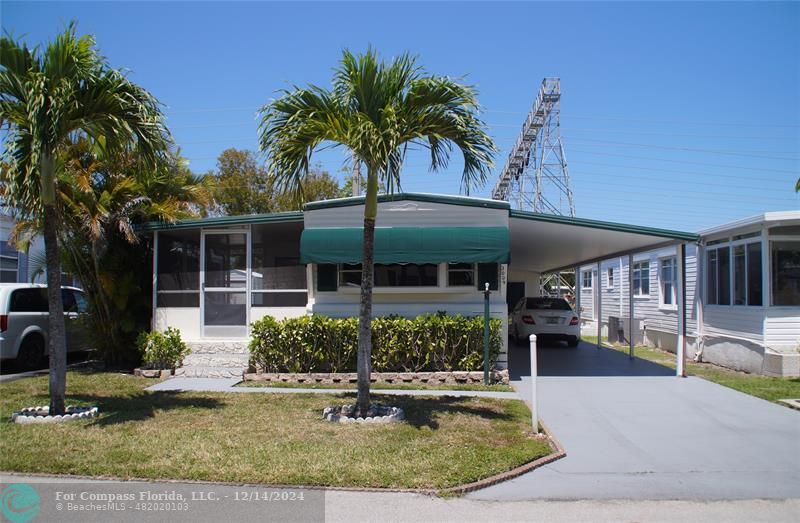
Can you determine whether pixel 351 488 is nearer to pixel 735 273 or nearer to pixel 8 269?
pixel 735 273

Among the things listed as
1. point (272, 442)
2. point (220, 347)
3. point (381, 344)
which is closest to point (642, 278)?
point (381, 344)

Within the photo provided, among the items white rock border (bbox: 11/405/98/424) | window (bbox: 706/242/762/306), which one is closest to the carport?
window (bbox: 706/242/762/306)

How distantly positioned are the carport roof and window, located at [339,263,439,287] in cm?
187

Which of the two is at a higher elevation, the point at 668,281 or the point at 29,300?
the point at 668,281

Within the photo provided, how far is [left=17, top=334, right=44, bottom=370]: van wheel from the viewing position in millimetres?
11914

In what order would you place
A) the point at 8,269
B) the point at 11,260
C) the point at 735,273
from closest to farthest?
the point at 735,273 < the point at 8,269 < the point at 11,260

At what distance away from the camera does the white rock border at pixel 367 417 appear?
25.4 feet

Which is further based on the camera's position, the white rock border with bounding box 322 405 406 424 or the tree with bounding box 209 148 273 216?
the tree with bounding box 209 148 273 216

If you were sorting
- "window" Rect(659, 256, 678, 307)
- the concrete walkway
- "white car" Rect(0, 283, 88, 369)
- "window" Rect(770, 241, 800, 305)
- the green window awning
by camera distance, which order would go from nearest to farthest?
the concrete walkway → the green window awning → "white car" Rect(0, 283, 88, 369) → "window" Rect(770, 241, 800, 305) → "window" Rect(659, 256, 678, 307)

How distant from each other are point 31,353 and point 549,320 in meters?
12.3

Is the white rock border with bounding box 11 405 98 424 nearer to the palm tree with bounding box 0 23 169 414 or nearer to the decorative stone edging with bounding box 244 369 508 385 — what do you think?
the palm tree with bounding box 0 23 169 414

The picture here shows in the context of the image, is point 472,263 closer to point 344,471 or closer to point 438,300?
point 438,300

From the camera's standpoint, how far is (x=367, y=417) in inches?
308

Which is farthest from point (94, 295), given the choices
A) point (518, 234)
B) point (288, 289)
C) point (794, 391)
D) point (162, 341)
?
point (794, 391)
